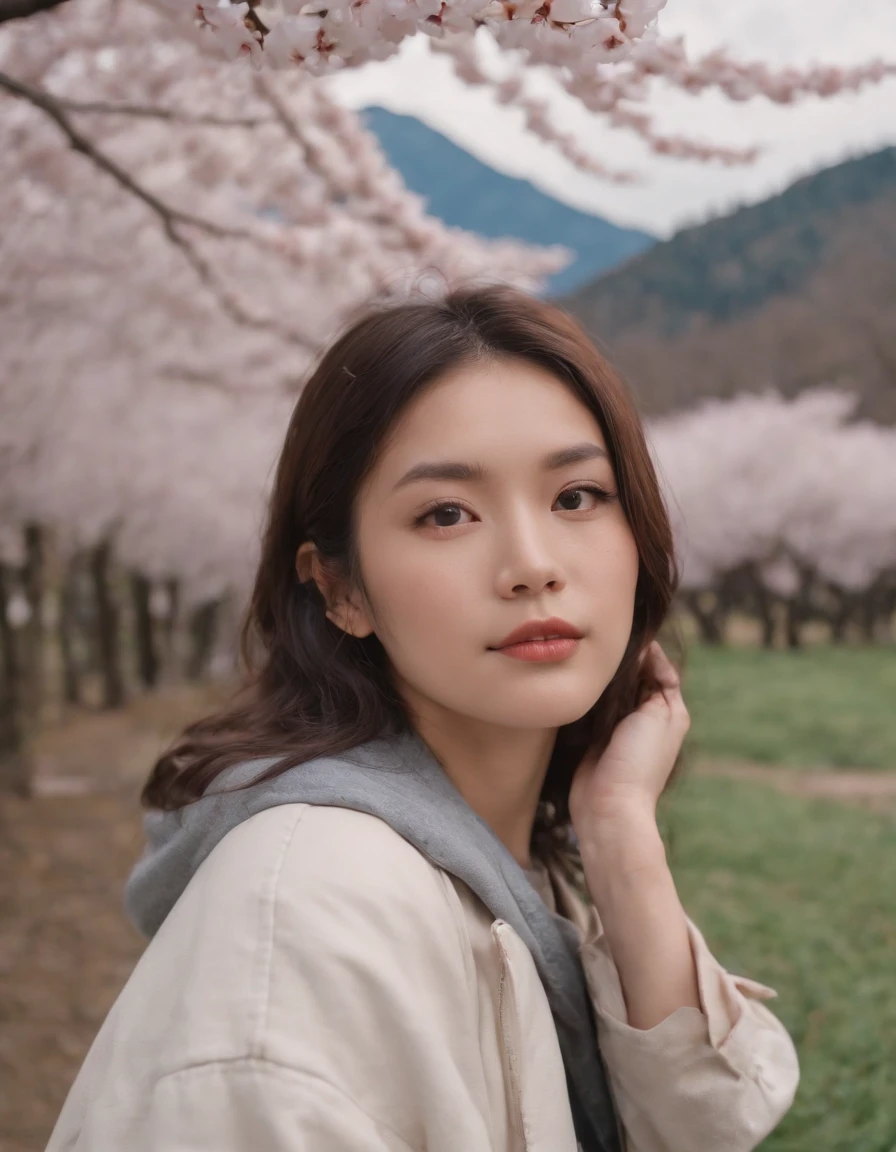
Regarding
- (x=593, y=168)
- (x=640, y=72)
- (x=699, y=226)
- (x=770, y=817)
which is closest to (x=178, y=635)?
(x=699, y=226)

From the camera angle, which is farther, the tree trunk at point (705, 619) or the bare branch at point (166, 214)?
the tree trunk at point (705, 619)

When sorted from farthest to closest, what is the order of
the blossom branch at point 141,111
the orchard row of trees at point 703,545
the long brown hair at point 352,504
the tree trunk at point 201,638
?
1. the tree trunk at point 201,638
2. the orchard row of trees at point 703,545
3. the blossom branch at point 141,111
4. the long brown hair at point 352,504

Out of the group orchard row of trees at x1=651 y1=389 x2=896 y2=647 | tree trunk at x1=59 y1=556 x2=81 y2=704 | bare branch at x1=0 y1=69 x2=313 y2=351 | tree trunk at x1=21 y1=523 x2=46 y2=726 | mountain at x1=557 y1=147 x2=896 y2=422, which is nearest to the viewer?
bare branch at x1=0 y1=69 x2=313 y2=351

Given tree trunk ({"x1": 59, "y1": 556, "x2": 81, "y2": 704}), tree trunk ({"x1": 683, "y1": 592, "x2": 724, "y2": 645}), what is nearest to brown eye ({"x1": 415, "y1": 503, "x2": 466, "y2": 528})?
tree trunk ({"x1": 59, "y1": 556, "x2": 81, "y2": 704})

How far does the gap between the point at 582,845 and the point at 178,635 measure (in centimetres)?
1714

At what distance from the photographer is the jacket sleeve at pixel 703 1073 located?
130 centimetres

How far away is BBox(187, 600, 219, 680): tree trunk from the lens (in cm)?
1528

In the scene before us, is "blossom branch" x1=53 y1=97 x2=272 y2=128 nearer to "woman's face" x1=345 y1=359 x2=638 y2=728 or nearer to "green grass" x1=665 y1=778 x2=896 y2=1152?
"woman's face" x1=345 y1=359 x2=638 y2=728

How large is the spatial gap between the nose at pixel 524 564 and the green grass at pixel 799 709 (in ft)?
12.9

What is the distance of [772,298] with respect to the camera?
16.6 metres

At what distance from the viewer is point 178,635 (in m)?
17.9

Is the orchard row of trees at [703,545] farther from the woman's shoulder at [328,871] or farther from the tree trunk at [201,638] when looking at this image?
the woman's shoulder at [328,871]

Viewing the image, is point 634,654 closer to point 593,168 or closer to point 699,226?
point 593,168

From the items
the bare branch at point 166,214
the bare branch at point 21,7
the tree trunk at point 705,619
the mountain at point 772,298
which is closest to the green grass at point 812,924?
the bare branch at point 21,7
